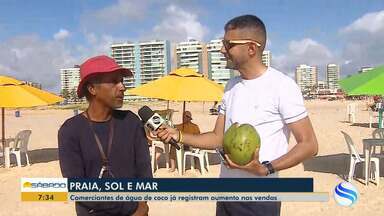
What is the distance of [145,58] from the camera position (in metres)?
120

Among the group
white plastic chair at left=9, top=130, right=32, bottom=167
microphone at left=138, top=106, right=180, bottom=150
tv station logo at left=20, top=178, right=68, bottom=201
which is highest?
microphone at left=138, top=106, right=180, bottom=150

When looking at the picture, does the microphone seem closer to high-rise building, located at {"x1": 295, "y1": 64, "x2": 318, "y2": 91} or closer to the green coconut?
the green coconut

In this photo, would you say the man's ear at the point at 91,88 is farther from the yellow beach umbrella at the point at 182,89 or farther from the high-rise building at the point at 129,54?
the high-rise building at the point at 129,54

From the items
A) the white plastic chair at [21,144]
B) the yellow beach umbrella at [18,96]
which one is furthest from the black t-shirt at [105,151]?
the white plastic chair at [21,144]

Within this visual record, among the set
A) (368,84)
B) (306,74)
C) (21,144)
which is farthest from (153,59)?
(368,84)

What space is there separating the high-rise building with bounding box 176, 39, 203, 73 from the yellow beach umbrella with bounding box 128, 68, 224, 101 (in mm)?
96106

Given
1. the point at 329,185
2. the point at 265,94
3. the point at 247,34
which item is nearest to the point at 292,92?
the point at 265,94

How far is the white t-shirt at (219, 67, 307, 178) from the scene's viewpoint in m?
2.07

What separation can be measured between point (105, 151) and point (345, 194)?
17.2 feet

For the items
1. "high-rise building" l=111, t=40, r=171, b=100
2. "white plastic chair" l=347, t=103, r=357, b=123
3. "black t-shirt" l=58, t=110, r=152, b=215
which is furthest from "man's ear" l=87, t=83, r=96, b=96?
"high-rise building" l=111, t=40, r=171, b=100

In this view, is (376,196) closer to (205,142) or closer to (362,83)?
(362,83)

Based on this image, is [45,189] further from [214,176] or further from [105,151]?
[214,176]

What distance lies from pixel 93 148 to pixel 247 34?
101 cm

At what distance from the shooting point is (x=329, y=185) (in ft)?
23.4
